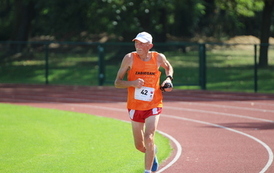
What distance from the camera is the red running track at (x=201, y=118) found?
9.90 metres

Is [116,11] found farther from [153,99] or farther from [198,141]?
[153,99]

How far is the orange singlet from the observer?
8.45 metres

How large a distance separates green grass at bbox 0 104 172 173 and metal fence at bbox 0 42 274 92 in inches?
396

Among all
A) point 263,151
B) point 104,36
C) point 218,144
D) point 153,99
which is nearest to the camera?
point 153,99

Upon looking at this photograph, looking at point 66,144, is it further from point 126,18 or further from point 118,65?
point 126,18

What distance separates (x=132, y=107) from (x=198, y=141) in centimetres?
398

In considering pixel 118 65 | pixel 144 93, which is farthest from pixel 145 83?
pixel 118 65

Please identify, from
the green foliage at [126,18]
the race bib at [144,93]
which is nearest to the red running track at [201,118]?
the race bib at [144,93]

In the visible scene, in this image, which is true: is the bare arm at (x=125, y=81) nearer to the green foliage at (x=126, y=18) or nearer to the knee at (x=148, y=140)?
the knee at (x=148, y=140)

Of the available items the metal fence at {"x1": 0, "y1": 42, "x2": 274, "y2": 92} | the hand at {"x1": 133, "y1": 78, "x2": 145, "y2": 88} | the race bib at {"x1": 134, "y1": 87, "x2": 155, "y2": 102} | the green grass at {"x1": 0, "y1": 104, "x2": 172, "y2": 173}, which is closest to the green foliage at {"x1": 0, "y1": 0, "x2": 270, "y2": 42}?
the metal fence at {"x1": 0, "y1": 42, "x2": 274, "y2": 92}

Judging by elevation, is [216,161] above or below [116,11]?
below

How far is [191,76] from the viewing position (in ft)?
86.2

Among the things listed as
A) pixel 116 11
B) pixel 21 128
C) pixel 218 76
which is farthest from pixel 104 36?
pixel 21 128

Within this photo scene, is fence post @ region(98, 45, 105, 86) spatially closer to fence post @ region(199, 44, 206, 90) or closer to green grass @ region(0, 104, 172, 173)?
fence post @ region(199, 44, 206, 90)
